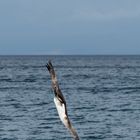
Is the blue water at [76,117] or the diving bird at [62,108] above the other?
the diving bird at [62,108]

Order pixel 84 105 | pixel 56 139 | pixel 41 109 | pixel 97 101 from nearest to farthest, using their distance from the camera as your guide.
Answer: pixel 56 139 < pixel 41 109 < pixel 84 105 < pixel 97 101

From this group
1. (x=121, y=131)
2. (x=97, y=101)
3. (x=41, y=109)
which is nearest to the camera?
(x=121, y=131)

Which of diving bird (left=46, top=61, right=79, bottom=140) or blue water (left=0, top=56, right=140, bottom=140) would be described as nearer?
diving bird (left=46, top=61, right=79, bottom=140)

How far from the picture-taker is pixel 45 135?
3659 cm

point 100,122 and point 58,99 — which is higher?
point 58,99

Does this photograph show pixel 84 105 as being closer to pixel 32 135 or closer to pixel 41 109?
pixel 41 109

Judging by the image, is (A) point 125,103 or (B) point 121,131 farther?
(A) point 125,103

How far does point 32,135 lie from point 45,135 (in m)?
0.91

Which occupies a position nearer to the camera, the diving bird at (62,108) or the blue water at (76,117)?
the diving bird at (62,108)

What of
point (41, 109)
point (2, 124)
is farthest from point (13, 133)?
point (41, 109)

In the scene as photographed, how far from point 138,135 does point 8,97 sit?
3300 cm

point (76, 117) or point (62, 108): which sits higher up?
point (62, 108)

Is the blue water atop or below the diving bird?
below

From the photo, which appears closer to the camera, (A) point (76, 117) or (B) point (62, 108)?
(B) point (62, 108)
